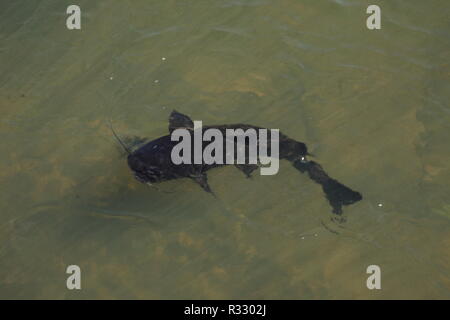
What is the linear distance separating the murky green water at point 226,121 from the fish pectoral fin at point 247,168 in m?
0.10

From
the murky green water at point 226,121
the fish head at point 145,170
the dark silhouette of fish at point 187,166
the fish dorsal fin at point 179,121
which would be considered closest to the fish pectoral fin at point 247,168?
the dark silhouette of fish at point 187,166

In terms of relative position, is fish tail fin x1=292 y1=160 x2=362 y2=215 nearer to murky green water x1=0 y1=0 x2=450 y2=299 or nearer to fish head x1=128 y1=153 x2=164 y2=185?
murky green water x1=0 y1=0 x2=450 y2=299

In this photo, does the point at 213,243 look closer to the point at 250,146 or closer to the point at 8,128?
the point at 250,146

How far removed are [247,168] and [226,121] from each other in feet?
2.41

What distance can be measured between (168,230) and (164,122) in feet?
5.01

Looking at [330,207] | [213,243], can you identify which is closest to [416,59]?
[330,207]

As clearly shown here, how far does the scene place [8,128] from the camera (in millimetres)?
6316

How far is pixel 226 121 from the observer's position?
6.14 meters

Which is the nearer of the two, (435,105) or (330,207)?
(330,207)

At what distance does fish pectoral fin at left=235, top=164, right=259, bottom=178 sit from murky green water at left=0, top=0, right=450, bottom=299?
0.33ft

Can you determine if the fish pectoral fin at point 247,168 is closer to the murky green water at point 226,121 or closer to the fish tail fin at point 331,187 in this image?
the murky green water at point 226,121

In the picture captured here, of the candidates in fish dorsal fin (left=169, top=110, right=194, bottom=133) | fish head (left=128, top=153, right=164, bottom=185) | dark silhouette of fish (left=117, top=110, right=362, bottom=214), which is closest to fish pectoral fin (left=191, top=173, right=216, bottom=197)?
dark silhouette of fish (left=117, top=110, right=362, bottom=214)

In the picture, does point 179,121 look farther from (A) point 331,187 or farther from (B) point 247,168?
(A) point 331,187

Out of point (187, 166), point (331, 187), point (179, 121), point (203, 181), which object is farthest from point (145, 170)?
point (331, 187)
